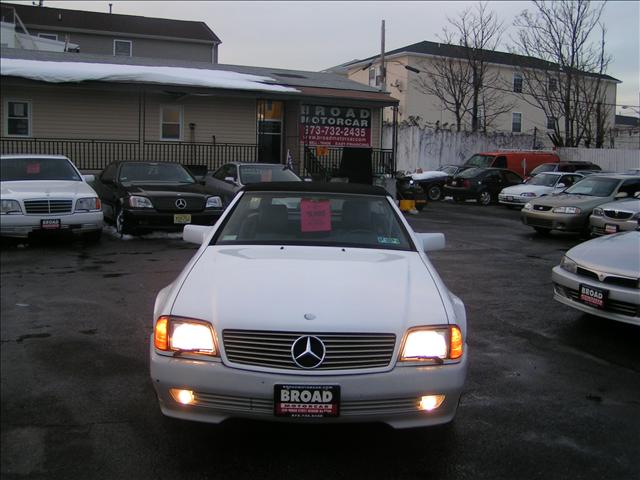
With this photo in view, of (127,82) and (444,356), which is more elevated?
(127,82)

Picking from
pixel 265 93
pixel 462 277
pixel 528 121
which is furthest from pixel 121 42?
pixel 462 277

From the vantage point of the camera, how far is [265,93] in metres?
18.7

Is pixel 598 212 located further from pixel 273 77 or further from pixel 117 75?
pixel 273 77

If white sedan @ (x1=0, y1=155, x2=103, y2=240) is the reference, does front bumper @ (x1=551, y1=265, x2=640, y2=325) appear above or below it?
below

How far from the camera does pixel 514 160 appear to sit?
26578 mm

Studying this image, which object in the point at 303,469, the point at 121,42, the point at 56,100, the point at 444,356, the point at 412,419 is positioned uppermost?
the point at 121,42

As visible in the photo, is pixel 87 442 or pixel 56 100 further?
pixel 56 100

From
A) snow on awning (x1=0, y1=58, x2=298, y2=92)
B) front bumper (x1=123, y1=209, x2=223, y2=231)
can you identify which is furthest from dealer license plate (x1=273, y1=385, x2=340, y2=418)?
snow on awning (x1=0, y1=58, x2=298, y2=92)

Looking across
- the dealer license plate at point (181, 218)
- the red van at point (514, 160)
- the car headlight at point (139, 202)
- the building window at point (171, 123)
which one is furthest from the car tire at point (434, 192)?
the car headlight at point (139, 202)

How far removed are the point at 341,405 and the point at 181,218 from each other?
8546mm

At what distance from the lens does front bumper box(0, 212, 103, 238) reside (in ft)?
31.7

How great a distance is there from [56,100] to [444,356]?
60.5 ft

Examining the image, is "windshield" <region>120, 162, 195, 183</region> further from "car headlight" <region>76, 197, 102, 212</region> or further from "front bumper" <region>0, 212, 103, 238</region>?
"front bumper" <region>0, 212, 103, 238</region>

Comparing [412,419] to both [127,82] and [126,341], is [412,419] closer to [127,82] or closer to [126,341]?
[126,341]
